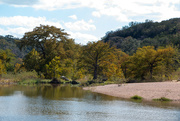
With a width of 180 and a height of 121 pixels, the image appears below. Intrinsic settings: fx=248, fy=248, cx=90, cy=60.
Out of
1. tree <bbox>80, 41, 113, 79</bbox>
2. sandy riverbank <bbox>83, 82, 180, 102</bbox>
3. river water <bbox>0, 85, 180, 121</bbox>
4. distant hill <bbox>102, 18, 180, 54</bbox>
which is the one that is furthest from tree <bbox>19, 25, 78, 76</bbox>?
distant hill <bbox>102, 18, 180, 54</bbox>

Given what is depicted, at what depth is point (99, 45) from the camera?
1912 inches

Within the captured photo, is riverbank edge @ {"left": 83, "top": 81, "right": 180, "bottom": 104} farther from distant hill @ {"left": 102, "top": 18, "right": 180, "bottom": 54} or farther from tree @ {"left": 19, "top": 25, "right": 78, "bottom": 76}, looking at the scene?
distant hill @ {"left": 102, "top": 18, "right": 180, "bottom": 54}

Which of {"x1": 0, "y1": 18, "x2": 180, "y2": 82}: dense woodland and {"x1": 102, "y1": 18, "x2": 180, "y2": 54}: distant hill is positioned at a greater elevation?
{"x1": 102, "y1": 18, "x2": 180, "y2": 54}: distant hill

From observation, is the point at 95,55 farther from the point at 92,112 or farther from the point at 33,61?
the point at 92,112

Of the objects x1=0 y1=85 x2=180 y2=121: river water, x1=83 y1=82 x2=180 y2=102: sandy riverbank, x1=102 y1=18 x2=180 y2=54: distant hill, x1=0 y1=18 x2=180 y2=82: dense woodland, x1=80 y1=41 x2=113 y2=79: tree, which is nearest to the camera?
x1=0 y1=85 x2=180 y2=121: river water

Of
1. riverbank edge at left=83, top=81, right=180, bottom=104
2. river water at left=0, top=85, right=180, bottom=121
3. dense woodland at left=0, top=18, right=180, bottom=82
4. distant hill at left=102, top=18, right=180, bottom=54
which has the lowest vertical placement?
river water at left=0, top=85, right=180, bottom=121

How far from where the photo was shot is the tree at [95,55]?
48.7 metres

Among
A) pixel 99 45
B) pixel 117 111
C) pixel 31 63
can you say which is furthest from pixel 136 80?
pixel 31 63

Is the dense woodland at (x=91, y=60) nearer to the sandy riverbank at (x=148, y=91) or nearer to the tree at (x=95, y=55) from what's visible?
the tree at (x=95, y=55)

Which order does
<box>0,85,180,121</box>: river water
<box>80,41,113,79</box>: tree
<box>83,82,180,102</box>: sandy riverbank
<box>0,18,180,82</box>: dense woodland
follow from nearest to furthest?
<box>0,85,180,121</box>: river water → <box>83,82,180,102</box>: sandy riverbank → <box>0,18,180,82</box>: dense woodland → <box>80,41,113,79</box>: tree

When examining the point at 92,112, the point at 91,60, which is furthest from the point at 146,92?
the point at 91,60

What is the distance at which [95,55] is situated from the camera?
1938 inches

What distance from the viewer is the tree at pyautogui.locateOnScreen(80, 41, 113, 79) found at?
1917 inches

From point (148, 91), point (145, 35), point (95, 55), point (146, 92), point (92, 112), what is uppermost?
point (145, 35)
